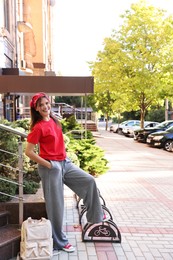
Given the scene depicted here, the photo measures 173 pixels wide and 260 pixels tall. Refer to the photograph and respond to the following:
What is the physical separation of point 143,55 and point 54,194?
20584 mm

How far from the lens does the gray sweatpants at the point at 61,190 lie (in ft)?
11.7

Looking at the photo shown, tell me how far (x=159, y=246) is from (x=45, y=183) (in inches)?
70.3

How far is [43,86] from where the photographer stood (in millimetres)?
8953

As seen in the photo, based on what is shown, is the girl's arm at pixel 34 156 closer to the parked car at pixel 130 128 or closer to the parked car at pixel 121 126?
the parked car at pixel 130 128

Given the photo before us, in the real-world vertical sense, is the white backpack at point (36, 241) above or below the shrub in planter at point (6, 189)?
below

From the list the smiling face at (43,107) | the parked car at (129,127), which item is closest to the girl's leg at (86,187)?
the smiling face at (43,107)

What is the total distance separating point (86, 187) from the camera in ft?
12.4

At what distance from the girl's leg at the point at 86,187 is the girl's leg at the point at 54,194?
166mm

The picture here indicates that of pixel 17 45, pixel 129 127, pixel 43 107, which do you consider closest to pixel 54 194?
pixel 43 107

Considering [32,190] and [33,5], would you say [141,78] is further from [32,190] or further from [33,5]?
[32,190]

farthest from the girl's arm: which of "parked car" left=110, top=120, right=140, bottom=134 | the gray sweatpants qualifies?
"parked car" left=110, top=120, right=140, bottom=134

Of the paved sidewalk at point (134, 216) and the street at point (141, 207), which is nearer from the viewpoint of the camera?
the paved sidewalk at point (134, 216)

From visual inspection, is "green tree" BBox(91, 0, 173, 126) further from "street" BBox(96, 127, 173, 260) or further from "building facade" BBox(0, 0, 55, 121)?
"street" BBox(96, 127, 173, 260)

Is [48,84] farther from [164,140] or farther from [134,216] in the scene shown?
[164,140]
